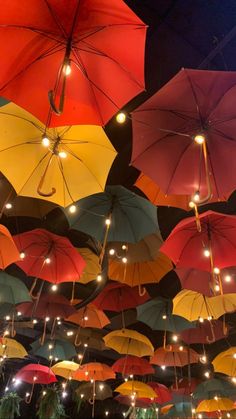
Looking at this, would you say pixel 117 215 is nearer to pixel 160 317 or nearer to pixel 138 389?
pixel 160 317

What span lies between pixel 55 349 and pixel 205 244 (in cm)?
470

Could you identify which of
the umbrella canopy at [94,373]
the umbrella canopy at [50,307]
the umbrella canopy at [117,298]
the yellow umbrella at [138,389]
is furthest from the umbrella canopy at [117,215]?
the yellow umbrella at [138,389]

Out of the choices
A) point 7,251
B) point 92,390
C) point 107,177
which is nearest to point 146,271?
point 107,177

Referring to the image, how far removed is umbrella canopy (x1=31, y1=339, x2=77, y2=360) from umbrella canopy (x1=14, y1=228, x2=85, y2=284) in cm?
307

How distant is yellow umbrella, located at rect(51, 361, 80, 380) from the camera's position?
21.8 ft

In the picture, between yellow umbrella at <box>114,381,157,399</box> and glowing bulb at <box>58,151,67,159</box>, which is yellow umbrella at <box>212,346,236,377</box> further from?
glowing bulb at <box>58,151,67,159</box>

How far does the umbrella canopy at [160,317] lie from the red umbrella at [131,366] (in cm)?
132

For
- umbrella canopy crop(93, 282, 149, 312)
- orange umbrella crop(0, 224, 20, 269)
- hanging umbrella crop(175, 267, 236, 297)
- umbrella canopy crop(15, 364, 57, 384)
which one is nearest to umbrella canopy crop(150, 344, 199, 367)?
umbrella canopy crop(93, 282, 149, 312)

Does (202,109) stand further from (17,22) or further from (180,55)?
(17,22)

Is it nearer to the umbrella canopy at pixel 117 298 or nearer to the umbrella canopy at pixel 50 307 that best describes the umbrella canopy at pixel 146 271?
the umbrella canopy at pixel 117 298

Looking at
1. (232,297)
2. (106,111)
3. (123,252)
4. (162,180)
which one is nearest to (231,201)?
(232,297)

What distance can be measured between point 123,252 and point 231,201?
1.61 metres

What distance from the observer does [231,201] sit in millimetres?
4828

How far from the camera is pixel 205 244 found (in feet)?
11.9
